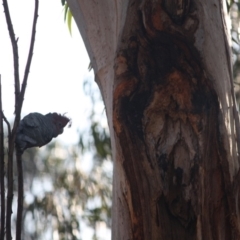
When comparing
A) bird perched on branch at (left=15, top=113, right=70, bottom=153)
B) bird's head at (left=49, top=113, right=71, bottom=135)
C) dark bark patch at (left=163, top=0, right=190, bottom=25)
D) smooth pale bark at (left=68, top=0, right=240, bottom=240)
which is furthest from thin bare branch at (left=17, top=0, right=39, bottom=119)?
bird's head at (left=49, top=113, right=71, bottom=135)

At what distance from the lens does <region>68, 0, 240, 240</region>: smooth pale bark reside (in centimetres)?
160

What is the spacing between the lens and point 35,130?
2.15 meters

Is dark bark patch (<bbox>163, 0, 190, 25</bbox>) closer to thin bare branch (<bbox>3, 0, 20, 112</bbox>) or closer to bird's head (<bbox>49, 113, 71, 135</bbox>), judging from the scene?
thin bare branch (<bbox>3, 0, 20, 112</bbox>)

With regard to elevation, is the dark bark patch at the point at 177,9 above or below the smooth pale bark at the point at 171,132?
above

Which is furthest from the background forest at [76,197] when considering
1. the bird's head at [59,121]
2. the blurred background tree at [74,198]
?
the bird's head at [59,121]

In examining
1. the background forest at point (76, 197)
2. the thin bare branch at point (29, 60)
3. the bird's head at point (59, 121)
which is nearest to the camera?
the thin bare branch at point (29, 60)

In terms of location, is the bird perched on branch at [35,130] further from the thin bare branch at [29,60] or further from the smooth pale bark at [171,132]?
the thin bare branch at [29,60]

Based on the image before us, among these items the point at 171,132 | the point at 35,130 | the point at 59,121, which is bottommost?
the point at 171,132

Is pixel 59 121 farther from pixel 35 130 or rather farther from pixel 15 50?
pixel 15 50

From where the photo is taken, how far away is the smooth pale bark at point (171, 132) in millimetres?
1604

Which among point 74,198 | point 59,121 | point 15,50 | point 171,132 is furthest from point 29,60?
point 74,198

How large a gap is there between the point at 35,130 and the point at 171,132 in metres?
0.64

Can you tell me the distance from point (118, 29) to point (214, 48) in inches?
11.1

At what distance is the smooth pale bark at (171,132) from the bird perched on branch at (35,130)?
42 cm
